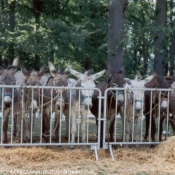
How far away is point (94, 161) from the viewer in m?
7.34

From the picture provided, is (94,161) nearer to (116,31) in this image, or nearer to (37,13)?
(116,31)

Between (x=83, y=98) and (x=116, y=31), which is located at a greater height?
(x=116, y=31)

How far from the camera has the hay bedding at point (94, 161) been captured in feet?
22.0

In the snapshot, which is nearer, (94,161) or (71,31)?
(94,161)

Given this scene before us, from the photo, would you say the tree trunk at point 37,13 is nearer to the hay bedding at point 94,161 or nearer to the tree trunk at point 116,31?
the tree trunk at point 116,31

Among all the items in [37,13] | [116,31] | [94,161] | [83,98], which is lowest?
[94,161]

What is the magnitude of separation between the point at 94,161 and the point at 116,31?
8.29 metres

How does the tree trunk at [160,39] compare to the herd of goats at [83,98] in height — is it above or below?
above

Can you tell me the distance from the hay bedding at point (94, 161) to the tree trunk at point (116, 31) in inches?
277

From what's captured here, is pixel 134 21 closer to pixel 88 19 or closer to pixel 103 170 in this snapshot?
pixel 88 19

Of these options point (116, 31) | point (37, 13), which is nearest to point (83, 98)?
point (116, 31)

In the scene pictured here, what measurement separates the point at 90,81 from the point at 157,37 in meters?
12.4

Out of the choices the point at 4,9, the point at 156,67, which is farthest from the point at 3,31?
the point at 156,67

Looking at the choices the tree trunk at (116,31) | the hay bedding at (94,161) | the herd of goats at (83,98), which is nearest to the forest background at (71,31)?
the tree trunk at (116,31)
